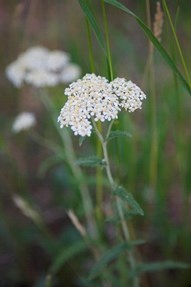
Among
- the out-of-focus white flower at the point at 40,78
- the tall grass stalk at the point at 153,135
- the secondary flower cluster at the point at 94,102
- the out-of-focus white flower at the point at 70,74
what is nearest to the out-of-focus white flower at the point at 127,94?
the secondary flower cluster at the point at 94,102

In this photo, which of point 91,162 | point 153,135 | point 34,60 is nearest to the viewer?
point 91,162

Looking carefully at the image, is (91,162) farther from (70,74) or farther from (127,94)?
(70,74)

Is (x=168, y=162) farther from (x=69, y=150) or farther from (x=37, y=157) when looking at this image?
(x=37, y=157)

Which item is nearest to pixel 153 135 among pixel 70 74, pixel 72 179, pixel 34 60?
pixel 72 179

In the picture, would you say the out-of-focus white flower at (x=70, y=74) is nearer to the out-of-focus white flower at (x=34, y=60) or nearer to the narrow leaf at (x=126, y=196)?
the out-of-focus white flower at (x=34, y=60)

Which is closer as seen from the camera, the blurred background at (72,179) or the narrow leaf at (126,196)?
the narrow leaf at (126,196)

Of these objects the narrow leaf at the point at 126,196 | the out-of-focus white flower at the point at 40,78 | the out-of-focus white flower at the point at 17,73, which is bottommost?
the narrow leaf at the point at 126,196

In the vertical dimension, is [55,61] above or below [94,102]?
above
